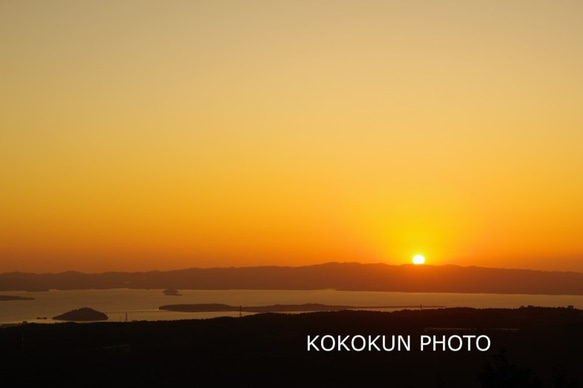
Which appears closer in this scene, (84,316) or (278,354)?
(278,354)

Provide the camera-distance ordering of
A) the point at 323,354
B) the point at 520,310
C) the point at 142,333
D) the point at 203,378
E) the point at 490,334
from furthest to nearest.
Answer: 1. the point at 520,310
2. the point at 142,333
3. the point at 490,334
4. the point at 323,354
5. the point at 203,378

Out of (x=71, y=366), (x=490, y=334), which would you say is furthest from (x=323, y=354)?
(x=71, y=366)

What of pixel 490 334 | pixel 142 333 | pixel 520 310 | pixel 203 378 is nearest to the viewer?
pixel 203 378

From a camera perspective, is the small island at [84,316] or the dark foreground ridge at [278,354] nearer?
the dark foreground ridge at [278,354]

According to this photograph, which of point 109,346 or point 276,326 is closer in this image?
point 109,346

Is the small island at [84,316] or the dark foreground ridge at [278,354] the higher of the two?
the dark foreground ridge at [278,354]

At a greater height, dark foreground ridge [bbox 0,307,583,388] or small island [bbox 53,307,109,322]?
dark foreground ridge [bbox 0,307,583,388]

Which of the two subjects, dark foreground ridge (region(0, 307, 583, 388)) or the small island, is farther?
the small island

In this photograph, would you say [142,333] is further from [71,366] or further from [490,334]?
[490,334]
